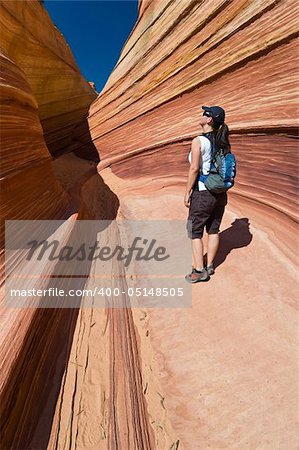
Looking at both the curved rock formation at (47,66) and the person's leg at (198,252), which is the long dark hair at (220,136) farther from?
the curved rock formation at (47,66)

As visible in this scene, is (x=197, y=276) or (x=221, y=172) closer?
(x=221, y=172)

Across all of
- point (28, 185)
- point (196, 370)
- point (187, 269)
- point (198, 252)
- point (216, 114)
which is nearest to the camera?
point (196, 370)

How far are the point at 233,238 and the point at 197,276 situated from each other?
2.43 feet

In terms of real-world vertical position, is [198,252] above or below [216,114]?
below

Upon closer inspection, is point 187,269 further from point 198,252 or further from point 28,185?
point 28,185

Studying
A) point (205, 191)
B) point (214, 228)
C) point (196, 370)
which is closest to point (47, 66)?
point (205, 191)

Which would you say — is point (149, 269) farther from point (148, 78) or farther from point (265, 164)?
point (148, 78)

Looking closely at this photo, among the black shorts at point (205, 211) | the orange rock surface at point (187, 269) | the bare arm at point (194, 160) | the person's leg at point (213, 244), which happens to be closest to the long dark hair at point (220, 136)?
the bare arm at point (194, 160)

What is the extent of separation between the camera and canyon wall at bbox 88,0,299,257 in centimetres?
346

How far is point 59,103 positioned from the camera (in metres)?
8.44

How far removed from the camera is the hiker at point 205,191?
8.63 ft

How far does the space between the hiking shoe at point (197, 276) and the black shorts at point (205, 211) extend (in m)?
0.37

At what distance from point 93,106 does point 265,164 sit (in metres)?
6.39

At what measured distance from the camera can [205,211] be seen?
2.77 m
